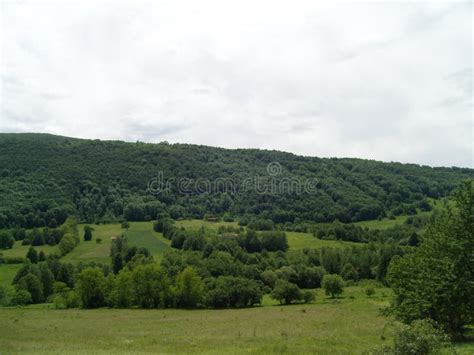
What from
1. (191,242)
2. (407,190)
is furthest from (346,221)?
(191,242)

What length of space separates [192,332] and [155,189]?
455ft

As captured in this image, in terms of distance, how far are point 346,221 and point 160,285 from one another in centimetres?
10999

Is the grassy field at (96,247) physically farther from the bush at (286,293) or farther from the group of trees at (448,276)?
the group of trees at (448,276)

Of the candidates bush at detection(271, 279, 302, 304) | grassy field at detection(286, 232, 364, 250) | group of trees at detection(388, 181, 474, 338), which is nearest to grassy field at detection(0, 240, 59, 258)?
bush at detection(271, 279, 302, 304)

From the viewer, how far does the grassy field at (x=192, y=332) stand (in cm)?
2908

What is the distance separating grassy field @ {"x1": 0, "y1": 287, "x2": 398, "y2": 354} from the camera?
29078 mm

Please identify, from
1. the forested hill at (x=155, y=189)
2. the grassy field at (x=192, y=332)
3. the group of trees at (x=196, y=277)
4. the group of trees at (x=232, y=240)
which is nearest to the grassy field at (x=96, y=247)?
the group of trees at (x=196, y=277)

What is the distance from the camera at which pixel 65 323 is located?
1879 inches

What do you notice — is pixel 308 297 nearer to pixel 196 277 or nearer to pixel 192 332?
pixel 196 277

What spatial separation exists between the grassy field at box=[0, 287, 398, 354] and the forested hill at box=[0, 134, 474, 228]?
96.1 meters

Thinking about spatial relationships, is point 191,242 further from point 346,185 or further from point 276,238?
point 346,185

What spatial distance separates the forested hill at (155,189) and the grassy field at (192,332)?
96.1 m

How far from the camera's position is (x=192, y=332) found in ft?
130

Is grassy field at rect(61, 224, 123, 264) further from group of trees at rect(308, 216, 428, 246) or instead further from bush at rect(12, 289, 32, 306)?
group of trees at rect(308, 216, 428, 246)
